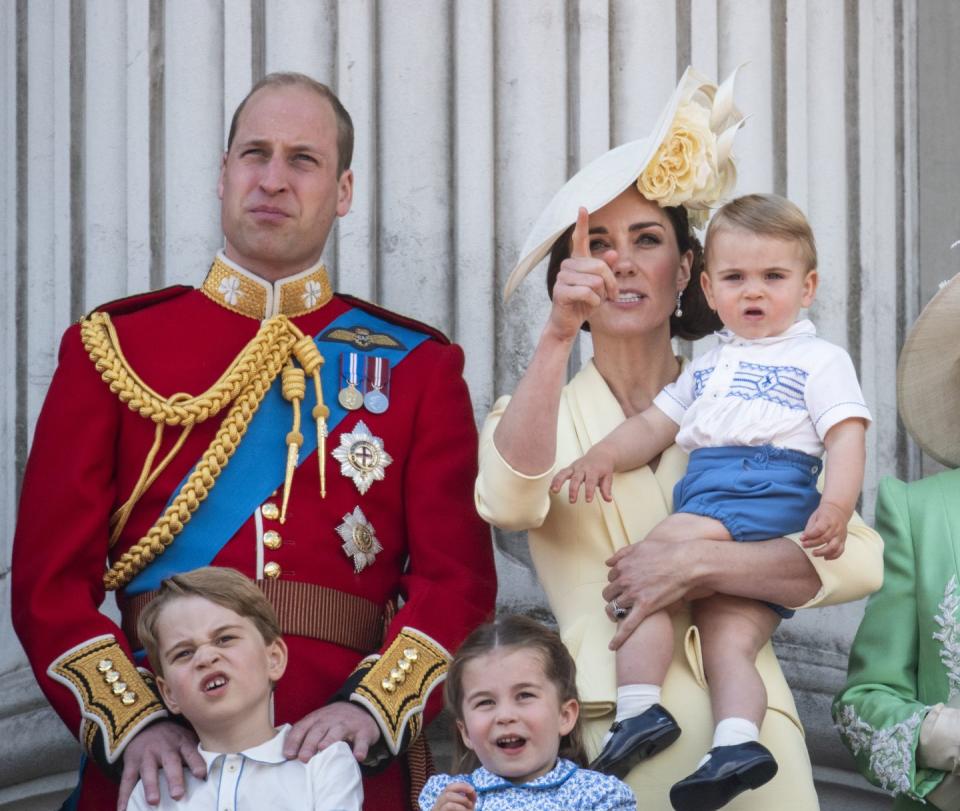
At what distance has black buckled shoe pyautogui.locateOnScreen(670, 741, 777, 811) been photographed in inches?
159

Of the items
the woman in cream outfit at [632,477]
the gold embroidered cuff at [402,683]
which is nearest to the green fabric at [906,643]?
the woman in cream outfit at [632,477]

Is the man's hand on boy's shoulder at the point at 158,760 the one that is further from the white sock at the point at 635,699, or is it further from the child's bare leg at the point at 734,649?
the child's bare leg at the point at 734,649

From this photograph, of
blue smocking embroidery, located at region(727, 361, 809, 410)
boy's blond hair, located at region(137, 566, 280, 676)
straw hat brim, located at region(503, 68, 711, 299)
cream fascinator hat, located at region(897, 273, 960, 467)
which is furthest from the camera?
cream fascinator hat, located at region(897, 273, 960, 467)

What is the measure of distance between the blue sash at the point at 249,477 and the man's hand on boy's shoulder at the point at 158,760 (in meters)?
0.37

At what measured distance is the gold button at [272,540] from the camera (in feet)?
15.0

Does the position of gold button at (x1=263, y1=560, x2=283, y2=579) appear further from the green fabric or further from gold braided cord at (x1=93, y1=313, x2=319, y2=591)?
the green fabric

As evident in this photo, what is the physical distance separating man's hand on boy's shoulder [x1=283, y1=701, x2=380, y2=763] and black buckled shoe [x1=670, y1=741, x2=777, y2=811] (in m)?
0.58

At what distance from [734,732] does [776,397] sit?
64 cm

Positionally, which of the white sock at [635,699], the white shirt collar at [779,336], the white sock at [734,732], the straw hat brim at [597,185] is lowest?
the white sock at [734,732]

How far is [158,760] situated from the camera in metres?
4.24

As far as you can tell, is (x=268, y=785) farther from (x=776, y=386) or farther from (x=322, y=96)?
(x=322, y=96)

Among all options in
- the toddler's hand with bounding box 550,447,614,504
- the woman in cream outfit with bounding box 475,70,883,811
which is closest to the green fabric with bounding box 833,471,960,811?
the woman in cream outfit with bounding box 475,70,883,811

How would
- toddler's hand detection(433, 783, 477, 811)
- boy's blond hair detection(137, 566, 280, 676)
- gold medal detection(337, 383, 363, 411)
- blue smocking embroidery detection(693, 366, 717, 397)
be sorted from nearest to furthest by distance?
toddler's hand detection(433, 783, 477, 811) → boy's blond hair detection(137, 566, 280, 676) → blue smocking embroidery detection(693, 366, 717, 397) → gold medal detection(337, 383, 363, 411)

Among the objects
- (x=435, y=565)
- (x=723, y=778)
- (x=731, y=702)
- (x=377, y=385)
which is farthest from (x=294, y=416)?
(x=723, y=778)
